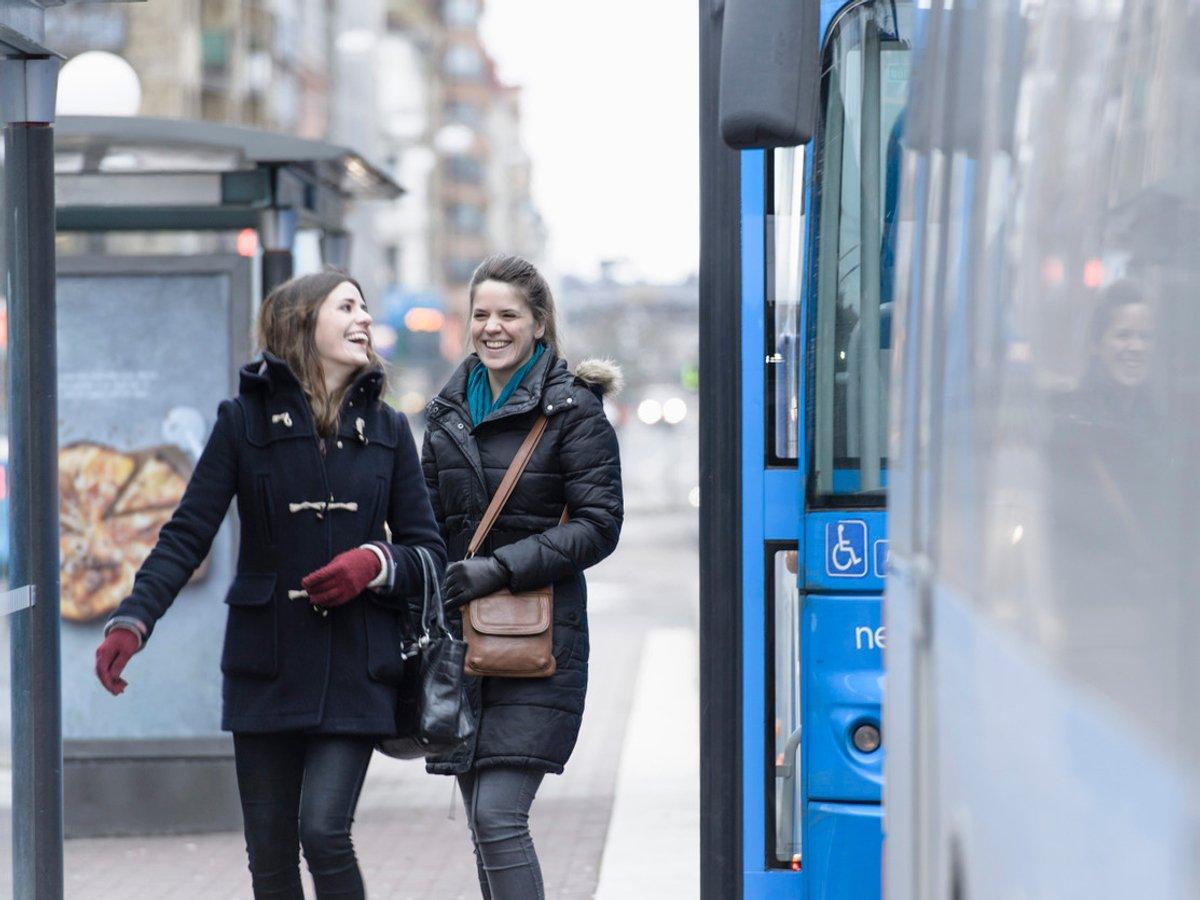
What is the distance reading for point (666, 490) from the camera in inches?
2053

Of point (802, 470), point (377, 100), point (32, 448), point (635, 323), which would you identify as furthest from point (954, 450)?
point (635, 323)

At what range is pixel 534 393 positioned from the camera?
4.61m

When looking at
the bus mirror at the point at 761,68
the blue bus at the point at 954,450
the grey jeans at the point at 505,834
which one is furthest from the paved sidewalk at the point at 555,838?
the bus mirror at the point at 761,68

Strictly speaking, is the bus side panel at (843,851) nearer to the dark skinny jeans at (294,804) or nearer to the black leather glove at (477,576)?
the black leather glove at (477,576)

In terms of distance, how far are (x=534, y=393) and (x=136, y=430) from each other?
3.69 meters

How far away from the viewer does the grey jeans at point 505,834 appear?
A: 4434mm

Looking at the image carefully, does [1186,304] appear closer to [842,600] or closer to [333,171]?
[842,600]

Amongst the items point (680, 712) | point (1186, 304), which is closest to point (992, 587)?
point (1186, 304)

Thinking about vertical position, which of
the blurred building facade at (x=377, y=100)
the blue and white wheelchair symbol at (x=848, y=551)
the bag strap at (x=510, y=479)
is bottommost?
the blue and white wheelchair symbol at (x=848, y=551)

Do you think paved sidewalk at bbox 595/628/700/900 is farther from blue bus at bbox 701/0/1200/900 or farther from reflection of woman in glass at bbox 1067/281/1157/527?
reflection of woman in glass at bbox 1067/281/1157/527

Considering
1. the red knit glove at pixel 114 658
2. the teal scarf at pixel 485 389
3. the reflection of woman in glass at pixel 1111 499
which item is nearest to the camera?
the reflection of woman in glass at pixel 1111 499

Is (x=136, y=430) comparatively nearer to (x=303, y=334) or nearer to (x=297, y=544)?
(x=303, y=334)

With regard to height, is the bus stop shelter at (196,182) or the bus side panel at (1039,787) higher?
the bus stop shelter at (196,182)

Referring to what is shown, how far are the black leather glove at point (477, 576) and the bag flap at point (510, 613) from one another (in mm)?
32
